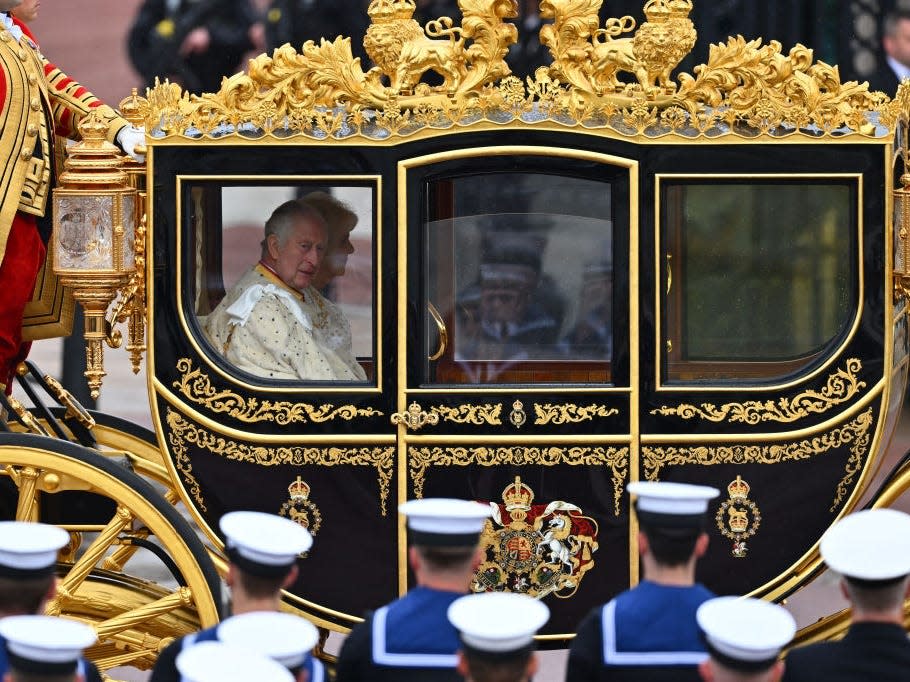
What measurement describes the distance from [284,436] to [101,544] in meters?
0.62

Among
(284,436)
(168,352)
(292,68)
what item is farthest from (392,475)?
(292,68)

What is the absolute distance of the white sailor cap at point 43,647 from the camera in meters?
3.45

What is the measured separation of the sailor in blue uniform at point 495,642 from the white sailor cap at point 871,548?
0.68 metres

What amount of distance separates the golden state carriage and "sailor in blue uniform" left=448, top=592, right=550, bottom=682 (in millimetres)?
1737

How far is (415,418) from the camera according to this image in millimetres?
5406

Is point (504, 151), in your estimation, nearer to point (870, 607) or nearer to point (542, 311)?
point (542, 311)

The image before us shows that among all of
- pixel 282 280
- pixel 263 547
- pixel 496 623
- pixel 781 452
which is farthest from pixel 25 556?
pixel 781 452

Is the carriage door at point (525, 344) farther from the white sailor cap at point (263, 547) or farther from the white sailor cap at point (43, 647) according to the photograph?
the white sailor cap at point (43, 647)

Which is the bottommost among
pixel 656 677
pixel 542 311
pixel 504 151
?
pixel 656 677

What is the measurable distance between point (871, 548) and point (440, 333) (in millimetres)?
1884

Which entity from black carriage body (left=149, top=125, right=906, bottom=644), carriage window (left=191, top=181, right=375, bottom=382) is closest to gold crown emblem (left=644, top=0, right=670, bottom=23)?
black carriage body (left=149, top=125, right=906, bottom=644)

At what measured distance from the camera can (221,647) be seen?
3.44 m

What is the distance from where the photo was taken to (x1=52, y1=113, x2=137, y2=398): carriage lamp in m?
5.41

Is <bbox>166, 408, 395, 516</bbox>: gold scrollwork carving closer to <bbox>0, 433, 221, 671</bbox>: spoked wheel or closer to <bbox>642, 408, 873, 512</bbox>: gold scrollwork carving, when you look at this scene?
<bbox>0, 433, 221, 671</bbox>: spoked wheel
